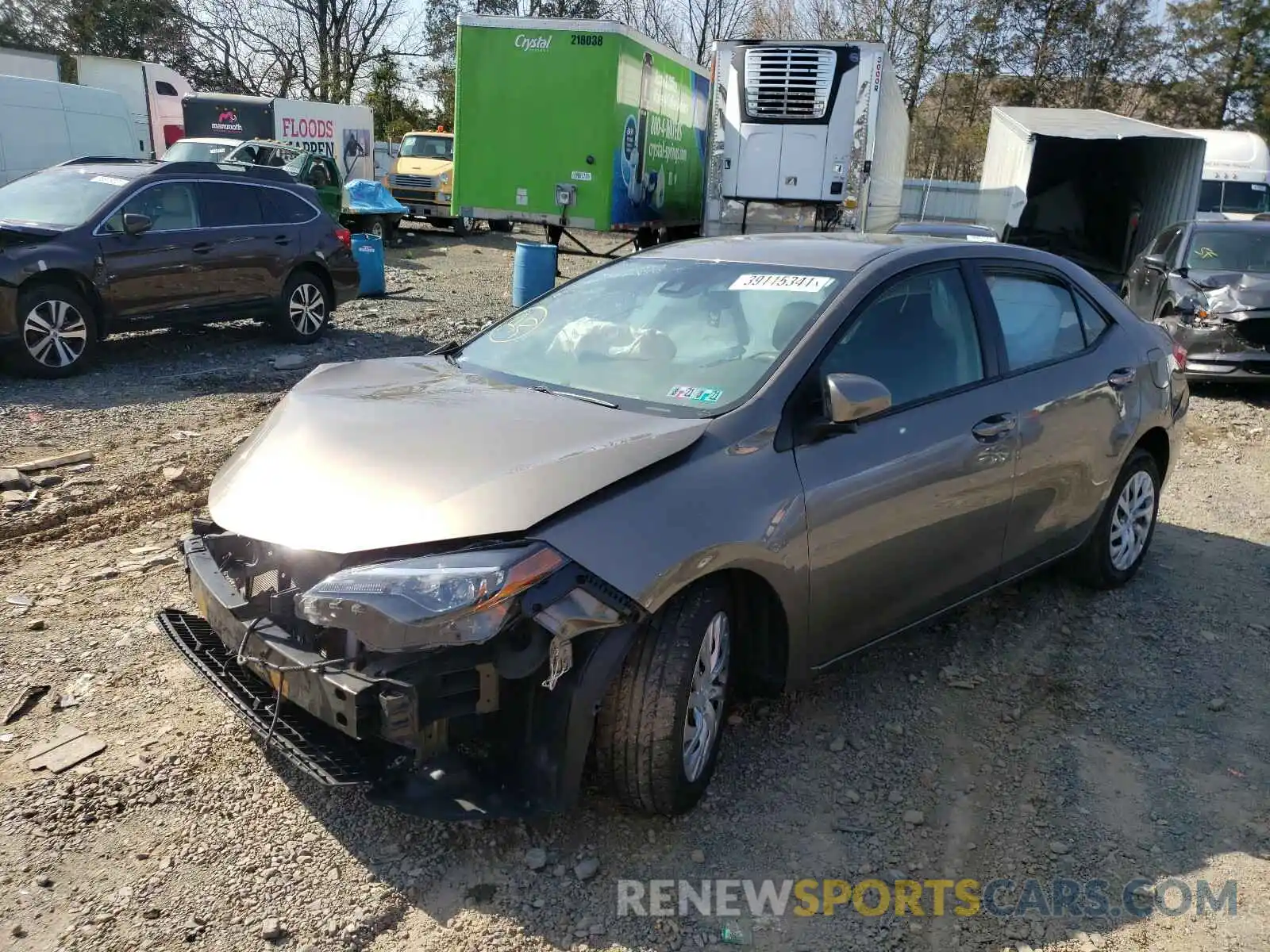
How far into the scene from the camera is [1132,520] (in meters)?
5.02

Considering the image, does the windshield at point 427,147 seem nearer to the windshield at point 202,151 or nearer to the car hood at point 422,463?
the windshield at point 202,151

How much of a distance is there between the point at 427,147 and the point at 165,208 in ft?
54.5

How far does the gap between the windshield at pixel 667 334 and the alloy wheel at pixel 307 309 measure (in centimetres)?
705

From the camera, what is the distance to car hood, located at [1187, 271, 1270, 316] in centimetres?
956

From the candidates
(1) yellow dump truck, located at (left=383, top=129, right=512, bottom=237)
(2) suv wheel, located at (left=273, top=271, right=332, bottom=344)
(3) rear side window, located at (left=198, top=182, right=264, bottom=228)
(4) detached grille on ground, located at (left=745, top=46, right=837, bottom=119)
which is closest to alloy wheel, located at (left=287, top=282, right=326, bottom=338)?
(2) suv wheel, located at (left=273, top=271, right=332, bottom=344)

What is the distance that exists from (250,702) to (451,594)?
845 mm

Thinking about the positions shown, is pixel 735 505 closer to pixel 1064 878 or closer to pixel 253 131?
pixel 1064 878

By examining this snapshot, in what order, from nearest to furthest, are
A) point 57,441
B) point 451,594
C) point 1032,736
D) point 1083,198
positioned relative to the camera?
point 451,594 → point 1032,736 → point 57,441 → point 1083,198

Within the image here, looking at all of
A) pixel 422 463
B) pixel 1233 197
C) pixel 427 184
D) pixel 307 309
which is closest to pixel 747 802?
pixel 422 463

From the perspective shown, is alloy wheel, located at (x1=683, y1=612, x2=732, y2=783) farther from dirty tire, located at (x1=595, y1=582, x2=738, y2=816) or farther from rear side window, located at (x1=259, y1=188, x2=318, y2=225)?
rear side window, located at (x1=259, y1=188, x2=318, y2=225)

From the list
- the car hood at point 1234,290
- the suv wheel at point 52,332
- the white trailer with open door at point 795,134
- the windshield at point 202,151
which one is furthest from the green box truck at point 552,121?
the car hood at point 1234,290

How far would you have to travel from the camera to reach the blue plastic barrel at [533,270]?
1248cm

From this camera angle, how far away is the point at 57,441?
22.8ft

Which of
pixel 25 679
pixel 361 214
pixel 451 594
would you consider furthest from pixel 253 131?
pixel 451 594
